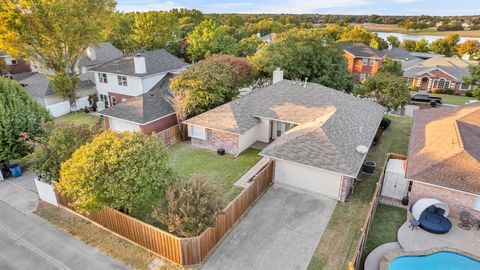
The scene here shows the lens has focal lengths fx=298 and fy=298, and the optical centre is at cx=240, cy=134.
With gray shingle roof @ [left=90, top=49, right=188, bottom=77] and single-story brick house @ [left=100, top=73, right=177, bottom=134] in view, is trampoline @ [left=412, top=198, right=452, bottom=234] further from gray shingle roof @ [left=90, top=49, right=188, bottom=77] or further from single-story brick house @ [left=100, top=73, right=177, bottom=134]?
gray shingle roof @ [left=90, top=49, right=188, bottom=77]

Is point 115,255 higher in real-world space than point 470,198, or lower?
lower

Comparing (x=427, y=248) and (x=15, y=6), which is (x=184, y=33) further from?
(x=427, y=248)

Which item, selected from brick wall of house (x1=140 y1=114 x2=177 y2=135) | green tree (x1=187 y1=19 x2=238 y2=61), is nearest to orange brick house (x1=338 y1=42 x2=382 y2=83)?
green tree (x1=187 y1=19 x2=238 y2=61)

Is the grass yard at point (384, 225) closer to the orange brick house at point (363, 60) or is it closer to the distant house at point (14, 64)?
the orange brick house at point (363, 60)

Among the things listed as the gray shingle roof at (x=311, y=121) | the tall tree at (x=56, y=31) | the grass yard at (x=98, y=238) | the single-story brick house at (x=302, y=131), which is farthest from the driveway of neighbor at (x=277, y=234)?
the tall tree at (x=56, y=31)

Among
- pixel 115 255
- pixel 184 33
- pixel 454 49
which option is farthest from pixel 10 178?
pixel 454 49
